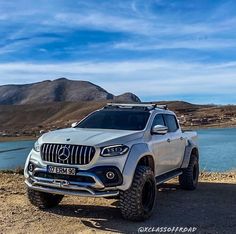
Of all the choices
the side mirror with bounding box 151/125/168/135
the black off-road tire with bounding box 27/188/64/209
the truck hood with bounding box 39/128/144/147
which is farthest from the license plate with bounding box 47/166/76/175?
the side mirror with bounding box 151/125/168/135

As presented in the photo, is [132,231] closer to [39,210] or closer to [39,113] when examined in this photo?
[39,210]

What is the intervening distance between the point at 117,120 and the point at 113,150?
1670 mm

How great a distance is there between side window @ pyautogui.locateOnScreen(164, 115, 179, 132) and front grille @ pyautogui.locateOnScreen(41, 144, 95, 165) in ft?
9.57

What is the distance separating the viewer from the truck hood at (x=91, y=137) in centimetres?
702

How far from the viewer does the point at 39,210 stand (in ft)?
25.7

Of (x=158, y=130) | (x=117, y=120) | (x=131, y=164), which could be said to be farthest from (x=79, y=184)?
(x=117, y=120)

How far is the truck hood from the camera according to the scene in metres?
7.02

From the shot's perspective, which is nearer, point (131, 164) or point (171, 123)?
point (131, 164)

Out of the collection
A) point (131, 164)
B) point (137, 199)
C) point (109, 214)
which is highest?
point (131, 164)

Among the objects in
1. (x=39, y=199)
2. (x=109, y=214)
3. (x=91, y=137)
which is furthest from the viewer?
(x=39, y=199)

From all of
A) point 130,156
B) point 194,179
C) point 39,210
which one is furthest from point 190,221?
point 194,179

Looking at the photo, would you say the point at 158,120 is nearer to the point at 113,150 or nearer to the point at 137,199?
the point at 113,150

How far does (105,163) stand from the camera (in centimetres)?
682

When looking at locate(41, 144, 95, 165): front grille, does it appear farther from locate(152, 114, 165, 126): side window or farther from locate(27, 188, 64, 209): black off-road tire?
locate(152, 114, 165, 126): side window
